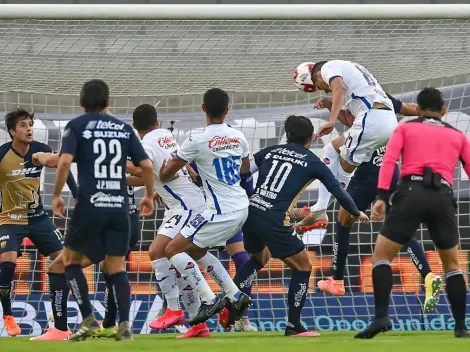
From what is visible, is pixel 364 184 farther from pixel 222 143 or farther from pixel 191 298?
pixel 191 298

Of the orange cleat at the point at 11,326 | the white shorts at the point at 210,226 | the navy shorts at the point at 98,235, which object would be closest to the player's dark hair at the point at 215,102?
the white shorts at the point at 210,226

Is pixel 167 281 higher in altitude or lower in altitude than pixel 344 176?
lower

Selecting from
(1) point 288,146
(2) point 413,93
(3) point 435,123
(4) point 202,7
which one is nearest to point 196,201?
(1) point 288,146

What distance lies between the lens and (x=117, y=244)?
8.09 metres

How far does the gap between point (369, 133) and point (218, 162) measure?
64.6 inches

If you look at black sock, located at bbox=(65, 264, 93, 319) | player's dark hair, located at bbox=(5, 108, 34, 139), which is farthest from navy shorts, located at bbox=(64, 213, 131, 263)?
player's dark hair, located at bbox=(5, 108, 34, 139)

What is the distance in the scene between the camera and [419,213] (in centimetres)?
784

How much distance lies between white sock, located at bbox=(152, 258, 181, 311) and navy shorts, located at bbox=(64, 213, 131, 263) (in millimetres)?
1940

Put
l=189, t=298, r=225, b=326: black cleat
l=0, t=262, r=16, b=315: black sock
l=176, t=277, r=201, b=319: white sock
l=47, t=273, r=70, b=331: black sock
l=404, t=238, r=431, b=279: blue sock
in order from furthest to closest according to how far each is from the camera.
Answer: l=0, t=262, r=16, b=315: black sock → l=404, t=238, r=431, b=279: blue sock → l=176, t=277, r=201, b=319: white sock → l=47, t=273, r=70, b=331: black sock → l=189, t=298, r=225, b=326: black cleat

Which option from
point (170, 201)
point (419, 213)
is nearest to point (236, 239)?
point (170, 201)

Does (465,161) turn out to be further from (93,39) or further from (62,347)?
(93,39)

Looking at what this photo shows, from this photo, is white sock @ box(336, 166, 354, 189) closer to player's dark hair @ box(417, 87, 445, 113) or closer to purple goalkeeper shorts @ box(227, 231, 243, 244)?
purple goalkeeper shorts @ box(227, 231, 243, 244)

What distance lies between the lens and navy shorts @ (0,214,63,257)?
34.9 ft

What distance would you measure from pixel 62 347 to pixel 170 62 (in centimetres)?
489
